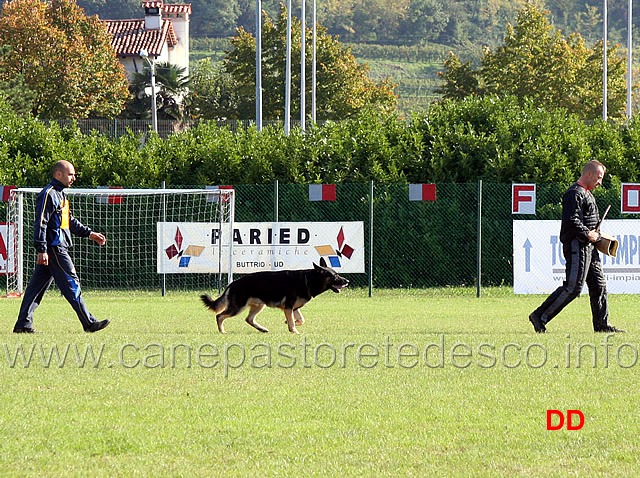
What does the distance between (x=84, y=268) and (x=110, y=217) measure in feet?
4.23

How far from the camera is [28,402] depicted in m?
6.96

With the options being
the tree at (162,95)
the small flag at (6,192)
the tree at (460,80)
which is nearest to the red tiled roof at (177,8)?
the tree at (162,95)

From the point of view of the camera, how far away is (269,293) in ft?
37.9

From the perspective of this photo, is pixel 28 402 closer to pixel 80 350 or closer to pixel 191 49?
pixel 80 350

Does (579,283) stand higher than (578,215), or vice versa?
(578,215)

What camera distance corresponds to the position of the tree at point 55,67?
178 feet

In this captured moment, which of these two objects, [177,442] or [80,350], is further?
[80,350]

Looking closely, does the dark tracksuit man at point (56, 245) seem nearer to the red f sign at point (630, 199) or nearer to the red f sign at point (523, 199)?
the red f sign at point (523, 199)

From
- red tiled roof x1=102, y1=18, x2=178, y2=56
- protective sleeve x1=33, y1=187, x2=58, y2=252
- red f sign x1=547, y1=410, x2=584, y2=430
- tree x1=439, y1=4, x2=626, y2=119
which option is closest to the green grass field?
red f sign x1=547, y1=410, x2=584, y2=430

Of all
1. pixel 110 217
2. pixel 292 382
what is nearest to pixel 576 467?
pixel 292 382

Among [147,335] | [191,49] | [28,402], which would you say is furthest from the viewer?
[191,49]

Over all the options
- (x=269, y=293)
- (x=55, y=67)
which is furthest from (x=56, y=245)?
(x=55, y=67)

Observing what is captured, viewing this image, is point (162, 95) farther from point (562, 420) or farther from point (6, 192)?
point (562, 420)

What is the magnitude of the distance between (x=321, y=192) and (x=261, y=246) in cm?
170
